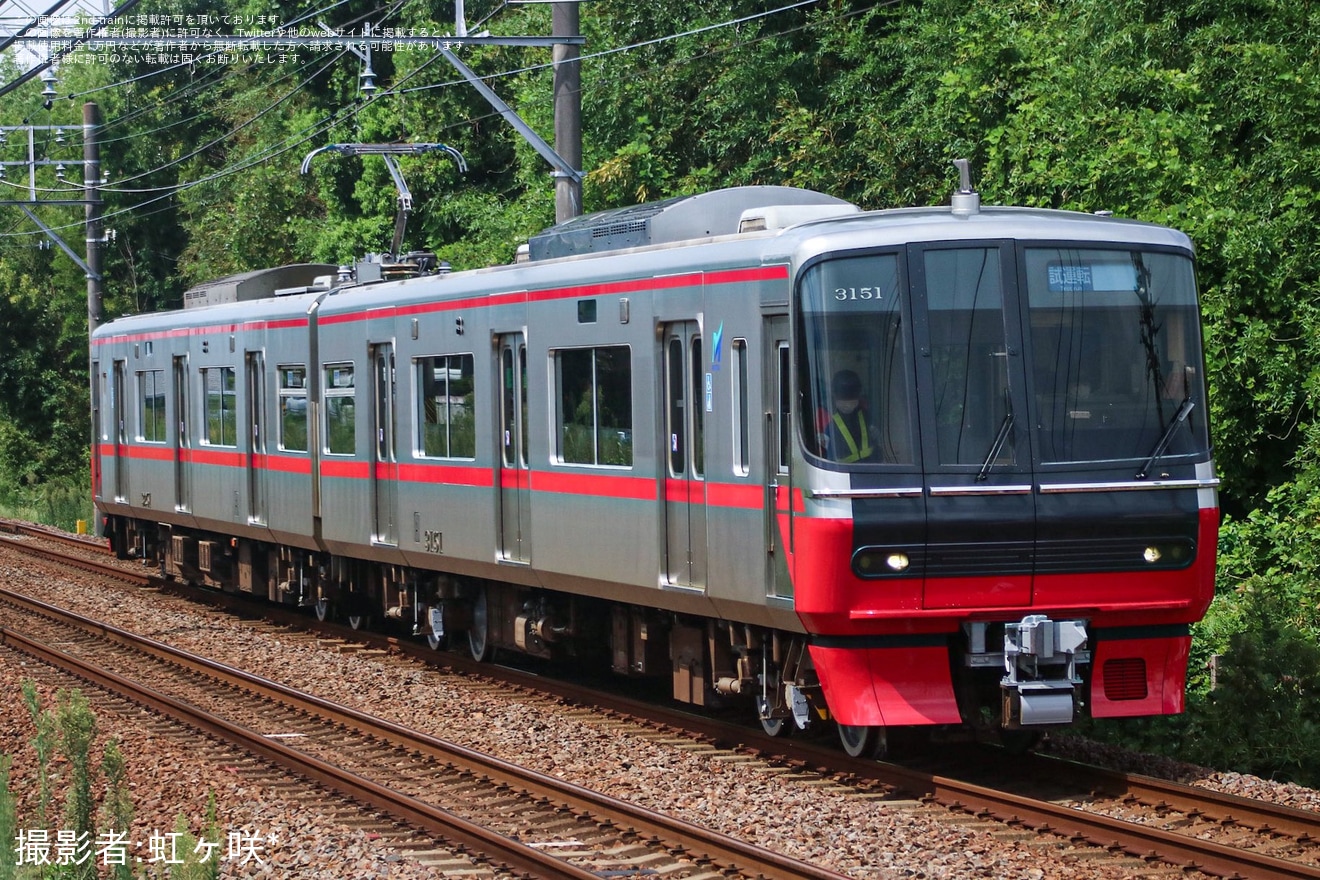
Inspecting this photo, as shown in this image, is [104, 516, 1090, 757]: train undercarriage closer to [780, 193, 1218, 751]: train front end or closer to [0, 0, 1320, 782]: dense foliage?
[780, 193, 1218, 751]: train front end

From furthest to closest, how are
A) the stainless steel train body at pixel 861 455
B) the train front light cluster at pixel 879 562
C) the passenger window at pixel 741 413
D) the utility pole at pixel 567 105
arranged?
1. the utility pole at pixel 567 105
2. the passenger window at pixel 741 413
3. the stainless steel train body at pixel 861 455
4. the train front light cluster at pixel 879 562

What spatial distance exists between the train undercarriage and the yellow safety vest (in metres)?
1.03

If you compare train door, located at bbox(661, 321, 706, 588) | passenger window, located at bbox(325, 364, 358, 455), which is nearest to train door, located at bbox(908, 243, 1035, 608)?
train door, located at bbox(661, 321, 706, 588)

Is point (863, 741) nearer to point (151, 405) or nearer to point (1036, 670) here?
point (1036, 670)

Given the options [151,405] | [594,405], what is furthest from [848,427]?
[151,405]

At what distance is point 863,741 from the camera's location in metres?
9.80

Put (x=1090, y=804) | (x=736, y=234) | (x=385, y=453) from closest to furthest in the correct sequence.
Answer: (x=1090, y=804), (x=736, y=234), (x=385, y=453)

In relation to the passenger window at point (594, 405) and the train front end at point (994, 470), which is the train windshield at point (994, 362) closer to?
the train front end at point (994, 470)

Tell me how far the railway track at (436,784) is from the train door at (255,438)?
9.94 ft

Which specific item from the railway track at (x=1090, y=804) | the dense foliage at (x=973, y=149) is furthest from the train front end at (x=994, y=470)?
the dense foliage at (x=973, y=149)

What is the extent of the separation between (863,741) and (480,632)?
212 inches

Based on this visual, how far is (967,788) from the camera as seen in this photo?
29.2ft

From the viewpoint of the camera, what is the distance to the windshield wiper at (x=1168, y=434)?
9258mm

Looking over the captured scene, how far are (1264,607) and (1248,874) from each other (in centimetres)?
501
